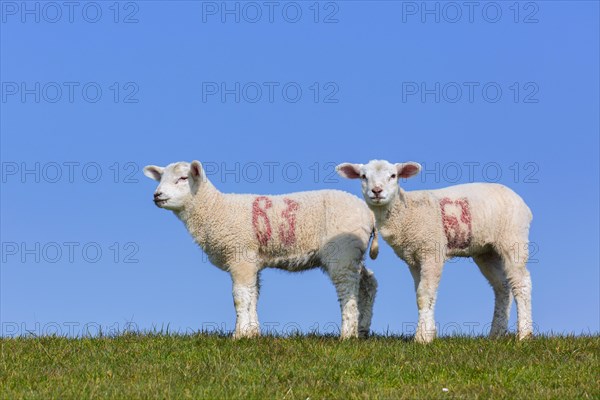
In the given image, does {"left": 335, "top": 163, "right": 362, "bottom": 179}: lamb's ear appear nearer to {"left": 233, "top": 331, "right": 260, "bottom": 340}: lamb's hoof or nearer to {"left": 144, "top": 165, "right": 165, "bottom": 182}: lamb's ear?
{"left": 233, "top": 331, "right": 260, "bottom": 340}: lamb's hoof

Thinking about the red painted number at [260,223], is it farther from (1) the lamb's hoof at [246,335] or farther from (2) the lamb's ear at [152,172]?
(2) the lamb's ear at [152,172]

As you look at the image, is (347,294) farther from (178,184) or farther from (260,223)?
(178,184)

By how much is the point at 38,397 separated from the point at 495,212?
26.2 feet

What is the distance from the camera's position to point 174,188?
15.2m

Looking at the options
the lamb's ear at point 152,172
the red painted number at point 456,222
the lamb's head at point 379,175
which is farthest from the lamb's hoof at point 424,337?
the lamb's ear at point 152,172

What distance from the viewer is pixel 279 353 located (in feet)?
42.2

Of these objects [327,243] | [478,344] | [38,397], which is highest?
[327,243]

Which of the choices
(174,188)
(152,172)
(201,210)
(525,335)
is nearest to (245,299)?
(201,210)

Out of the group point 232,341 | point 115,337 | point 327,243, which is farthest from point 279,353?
point 115,337

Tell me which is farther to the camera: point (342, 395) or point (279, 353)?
point (279, 353)

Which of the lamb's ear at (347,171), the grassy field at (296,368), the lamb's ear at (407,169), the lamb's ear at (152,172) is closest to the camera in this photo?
the grassy field at (296,368)

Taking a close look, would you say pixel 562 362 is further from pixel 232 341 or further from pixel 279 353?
pixel 232 341

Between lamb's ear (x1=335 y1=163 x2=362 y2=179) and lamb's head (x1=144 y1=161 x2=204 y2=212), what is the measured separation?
8.03 ft

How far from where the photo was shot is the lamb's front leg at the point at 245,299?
1436 cm
